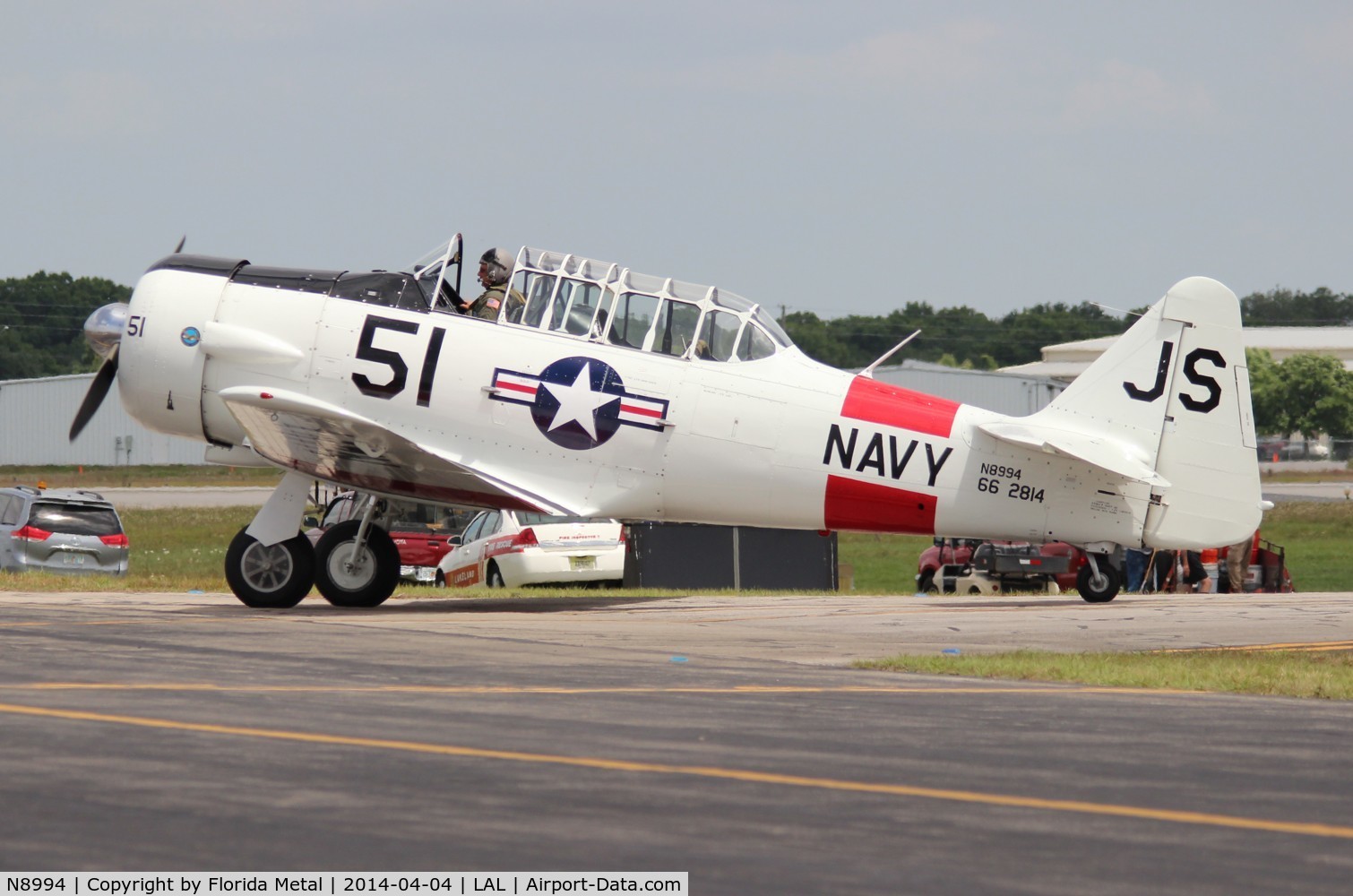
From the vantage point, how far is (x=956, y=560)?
28.5 m

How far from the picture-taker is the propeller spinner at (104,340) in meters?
17.0

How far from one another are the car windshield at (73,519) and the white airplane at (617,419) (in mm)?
12642

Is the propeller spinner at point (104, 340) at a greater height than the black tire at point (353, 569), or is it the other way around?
the propeller spinner at point (104, 340)

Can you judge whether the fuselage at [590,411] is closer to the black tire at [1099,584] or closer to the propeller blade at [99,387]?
the propeller blade at [99,387]

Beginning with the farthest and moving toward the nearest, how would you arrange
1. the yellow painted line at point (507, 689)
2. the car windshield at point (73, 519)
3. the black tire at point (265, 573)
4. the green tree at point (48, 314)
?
the green tree at point (48, 314) < the car windshield at point (73, 519) < the black tire at point (265, 573) < the yellow painted line at point (507, 689)

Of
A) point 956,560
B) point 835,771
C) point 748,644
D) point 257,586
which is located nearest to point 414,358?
point 257,586

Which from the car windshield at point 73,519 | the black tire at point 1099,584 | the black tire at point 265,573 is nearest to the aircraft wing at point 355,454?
the black tire at point 265,573

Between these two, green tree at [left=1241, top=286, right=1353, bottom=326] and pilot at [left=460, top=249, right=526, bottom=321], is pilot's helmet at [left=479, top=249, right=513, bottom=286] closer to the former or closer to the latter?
pilot at [left=460, top=249, right=526, bottom=321]

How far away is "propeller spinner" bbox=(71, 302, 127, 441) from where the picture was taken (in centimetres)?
1700

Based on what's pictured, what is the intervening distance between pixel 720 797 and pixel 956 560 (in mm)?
22905

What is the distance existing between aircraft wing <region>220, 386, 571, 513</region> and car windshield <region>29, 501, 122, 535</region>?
13.7 m

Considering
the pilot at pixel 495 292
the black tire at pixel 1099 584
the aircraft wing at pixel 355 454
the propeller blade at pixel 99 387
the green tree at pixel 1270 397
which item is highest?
the green tree at pixel 1270 397
